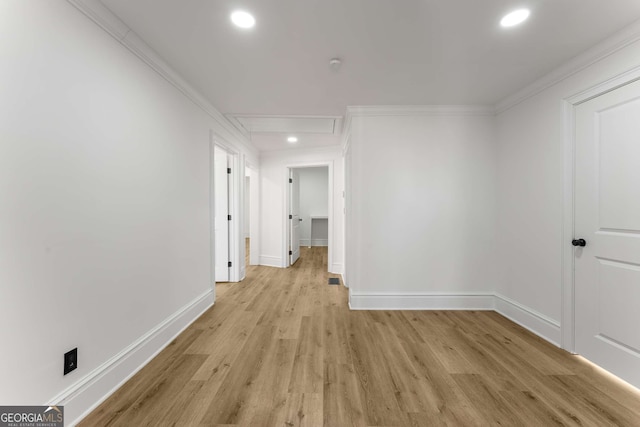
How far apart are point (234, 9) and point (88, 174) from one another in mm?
1355

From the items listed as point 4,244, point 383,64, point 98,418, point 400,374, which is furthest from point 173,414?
point 383,64

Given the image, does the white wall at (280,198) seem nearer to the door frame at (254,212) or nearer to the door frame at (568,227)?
the door frame at (254,212)

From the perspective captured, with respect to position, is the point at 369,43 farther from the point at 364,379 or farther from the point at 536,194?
the point at 364,379

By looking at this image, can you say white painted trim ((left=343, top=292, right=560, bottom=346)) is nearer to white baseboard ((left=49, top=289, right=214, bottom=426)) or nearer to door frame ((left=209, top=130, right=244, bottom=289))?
white baseboard ((left=49, top=289, right=214, bottom=426))

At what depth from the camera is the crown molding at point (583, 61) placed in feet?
5.61

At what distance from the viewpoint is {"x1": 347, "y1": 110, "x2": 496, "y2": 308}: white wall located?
3.00m

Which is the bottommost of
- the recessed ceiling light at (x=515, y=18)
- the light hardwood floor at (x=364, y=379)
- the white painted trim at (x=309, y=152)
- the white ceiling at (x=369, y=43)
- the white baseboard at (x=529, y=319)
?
the light hardwood floor at (x=364, y=379)

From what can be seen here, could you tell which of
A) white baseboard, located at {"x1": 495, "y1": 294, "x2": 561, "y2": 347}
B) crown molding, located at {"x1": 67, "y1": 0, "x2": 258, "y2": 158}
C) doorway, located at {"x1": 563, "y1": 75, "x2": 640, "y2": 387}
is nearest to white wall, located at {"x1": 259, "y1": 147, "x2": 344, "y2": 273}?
crown molding, located at {"x1": 67, "y1": 0, "x2": 258, "y2": 158}

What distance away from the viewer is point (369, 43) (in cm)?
184

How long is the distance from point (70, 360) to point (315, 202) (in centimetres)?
687

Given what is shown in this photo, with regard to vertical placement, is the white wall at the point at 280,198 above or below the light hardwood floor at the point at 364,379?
above

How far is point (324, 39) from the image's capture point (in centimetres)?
180

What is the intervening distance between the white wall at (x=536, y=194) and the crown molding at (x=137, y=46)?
11.4ft

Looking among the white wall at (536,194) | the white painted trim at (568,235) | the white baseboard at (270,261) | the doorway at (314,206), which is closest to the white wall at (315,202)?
the doorway at (314,206)
